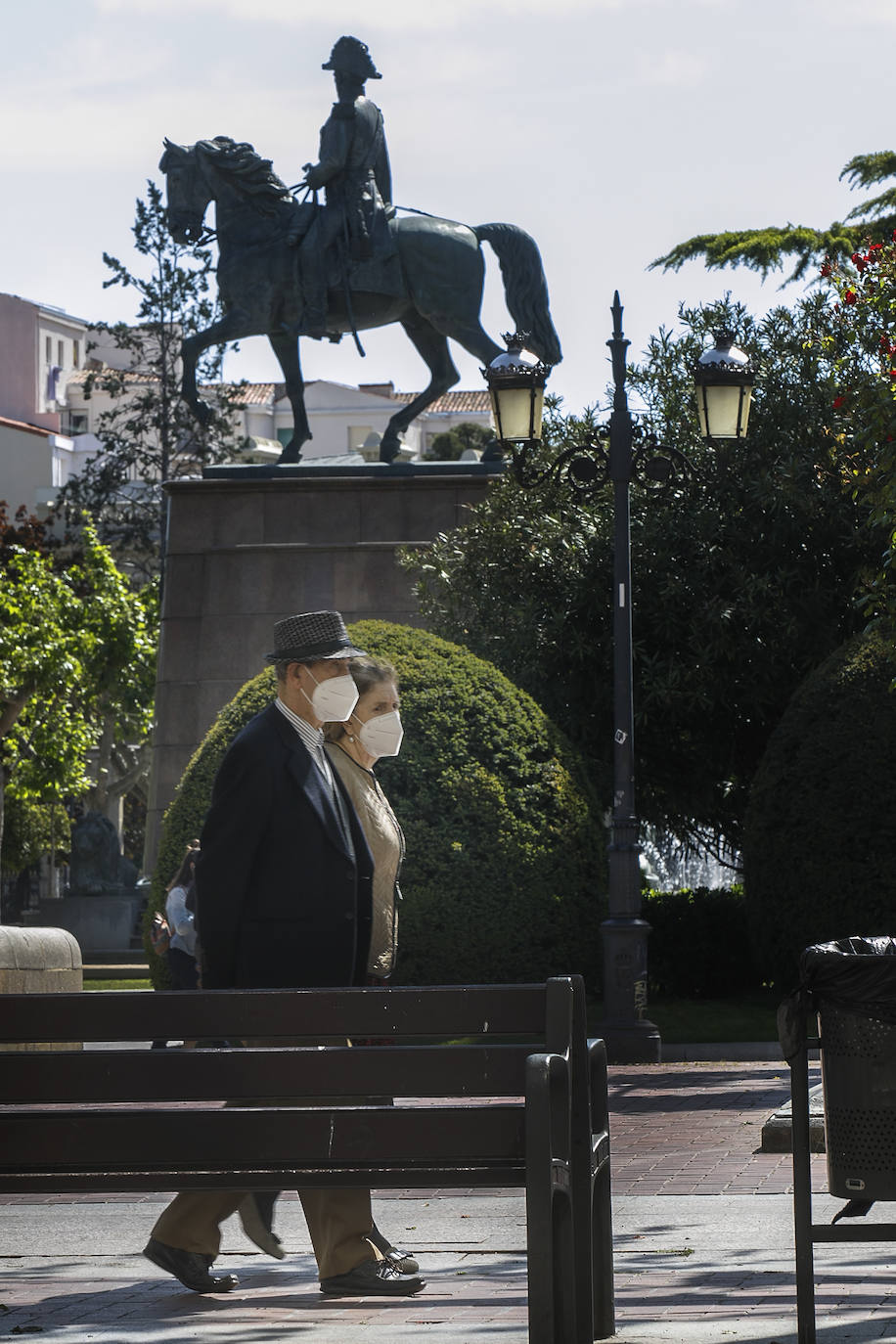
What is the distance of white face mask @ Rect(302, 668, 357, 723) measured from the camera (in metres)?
6.23

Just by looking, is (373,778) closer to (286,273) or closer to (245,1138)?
(245,1138)

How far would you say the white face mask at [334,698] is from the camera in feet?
20.4

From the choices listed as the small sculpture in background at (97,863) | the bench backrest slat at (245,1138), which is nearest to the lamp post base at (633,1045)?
the bench backrest slat at (245,1138)

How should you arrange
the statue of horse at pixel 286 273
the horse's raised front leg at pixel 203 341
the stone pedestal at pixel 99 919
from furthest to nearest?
1. the stone pedestal at pixel 99 919
2. the horse's raised front leg at pixel 203 341
3. the statue of horse at pixel 286 273

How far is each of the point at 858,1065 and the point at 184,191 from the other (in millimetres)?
18239

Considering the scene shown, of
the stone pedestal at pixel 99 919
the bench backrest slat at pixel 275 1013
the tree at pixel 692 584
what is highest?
the tree at pixel 692 584

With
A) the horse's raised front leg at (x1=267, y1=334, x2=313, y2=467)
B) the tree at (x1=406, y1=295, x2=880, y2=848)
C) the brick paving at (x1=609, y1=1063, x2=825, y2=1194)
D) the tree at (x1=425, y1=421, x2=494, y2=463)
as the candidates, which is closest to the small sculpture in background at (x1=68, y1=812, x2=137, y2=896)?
the horse's raised front leg at (x1=267, y1=334, x2=313, y2=467)

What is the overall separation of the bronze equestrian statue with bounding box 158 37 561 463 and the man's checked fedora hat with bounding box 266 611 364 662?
585 inches

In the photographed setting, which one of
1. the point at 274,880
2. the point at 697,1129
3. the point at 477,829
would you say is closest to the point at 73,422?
the point at 477,829

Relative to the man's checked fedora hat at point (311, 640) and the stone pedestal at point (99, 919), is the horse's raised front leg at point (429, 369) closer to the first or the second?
Result: the man's checked fedora hat at point (311, 640)

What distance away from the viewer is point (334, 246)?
69.0 feet

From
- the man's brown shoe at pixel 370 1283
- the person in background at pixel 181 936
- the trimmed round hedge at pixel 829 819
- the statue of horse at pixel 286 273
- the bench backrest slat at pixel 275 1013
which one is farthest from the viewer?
the statue of horse at pixel 286 273

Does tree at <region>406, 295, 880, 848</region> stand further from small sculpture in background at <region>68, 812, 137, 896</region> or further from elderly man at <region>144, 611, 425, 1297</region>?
small sculpture in background at <region>68, 812, 137, 896</region>

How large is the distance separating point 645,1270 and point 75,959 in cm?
735
